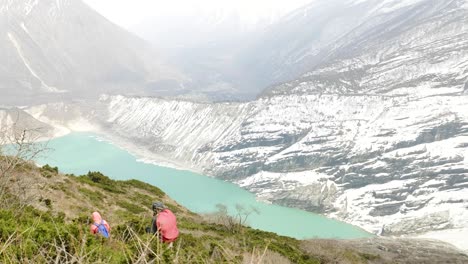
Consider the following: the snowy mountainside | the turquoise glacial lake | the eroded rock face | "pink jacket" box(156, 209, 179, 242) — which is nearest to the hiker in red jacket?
"pink jacket" box(156, 209, 179, 242)

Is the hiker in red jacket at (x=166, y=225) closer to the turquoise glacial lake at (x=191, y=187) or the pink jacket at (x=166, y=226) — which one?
the pink jacket at (x=166, y=226)

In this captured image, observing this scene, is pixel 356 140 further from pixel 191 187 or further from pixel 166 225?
pixel 166 225

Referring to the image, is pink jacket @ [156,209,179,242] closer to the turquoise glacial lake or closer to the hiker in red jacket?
the hiker in red jacket

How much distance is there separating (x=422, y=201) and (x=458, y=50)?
230 ft

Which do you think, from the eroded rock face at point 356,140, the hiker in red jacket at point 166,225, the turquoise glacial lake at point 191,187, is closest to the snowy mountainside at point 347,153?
the eroded rock face at point 356,140

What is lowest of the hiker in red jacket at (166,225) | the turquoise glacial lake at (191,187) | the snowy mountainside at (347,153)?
the hiker in red jacket at (166,225)

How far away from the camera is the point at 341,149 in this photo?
135625mm

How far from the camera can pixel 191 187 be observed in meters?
128

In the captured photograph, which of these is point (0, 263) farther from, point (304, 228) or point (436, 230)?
point (436, 230)

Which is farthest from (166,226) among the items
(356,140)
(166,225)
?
(356,140)

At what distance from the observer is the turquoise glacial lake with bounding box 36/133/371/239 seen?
10306cm

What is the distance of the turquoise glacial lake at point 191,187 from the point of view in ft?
338

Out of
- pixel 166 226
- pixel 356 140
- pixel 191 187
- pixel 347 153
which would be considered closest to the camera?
pixel 166 226

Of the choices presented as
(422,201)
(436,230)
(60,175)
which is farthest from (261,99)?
(60,175)
